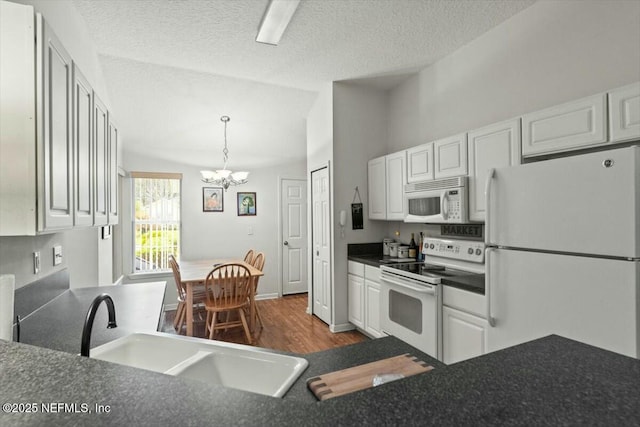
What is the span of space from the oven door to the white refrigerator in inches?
18.0

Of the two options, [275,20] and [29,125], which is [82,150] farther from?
[275,20]

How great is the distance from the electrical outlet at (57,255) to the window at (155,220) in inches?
110

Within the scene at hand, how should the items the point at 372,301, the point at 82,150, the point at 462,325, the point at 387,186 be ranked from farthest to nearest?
1. the point at 387,186
2. the point at 372,301
3. the point at 462,325
4. the point at 82,150

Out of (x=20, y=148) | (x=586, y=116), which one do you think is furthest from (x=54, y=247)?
(x=586, y=116)

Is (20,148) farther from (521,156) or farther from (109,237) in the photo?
(109,237)

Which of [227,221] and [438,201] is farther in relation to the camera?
[227,221]

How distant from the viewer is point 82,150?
1.38 metres

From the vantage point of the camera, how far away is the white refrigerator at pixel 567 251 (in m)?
1.28

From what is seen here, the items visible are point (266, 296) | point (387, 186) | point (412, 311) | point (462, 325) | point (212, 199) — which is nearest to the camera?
point (462, 325)

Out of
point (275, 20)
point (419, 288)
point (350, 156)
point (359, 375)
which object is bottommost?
point (419, 288)

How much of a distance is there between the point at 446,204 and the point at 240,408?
2533 millimetres

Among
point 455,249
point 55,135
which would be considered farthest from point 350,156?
point 55,135

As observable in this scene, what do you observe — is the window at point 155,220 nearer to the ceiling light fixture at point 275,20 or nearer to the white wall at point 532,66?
the ceiling light fixture at point 275,20

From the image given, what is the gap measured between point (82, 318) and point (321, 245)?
2.64 meters
